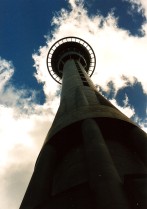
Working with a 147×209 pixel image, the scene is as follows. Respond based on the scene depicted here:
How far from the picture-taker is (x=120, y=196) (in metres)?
8.27

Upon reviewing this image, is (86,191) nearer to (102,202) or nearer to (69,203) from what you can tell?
(69,203)

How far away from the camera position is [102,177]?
29.7 feet

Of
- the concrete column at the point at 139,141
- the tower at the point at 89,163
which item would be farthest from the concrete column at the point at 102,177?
the concrete column at the point at 139,141

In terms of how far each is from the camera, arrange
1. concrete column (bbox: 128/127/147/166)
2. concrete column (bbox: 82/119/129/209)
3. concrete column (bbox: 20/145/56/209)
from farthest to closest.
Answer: concrete column (bbox: 128/127/147/166)
concrete column (bbox: 20/145/56/209)
concrete column (bbox: 82/119/129/209)

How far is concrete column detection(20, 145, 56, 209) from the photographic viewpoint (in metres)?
10.9

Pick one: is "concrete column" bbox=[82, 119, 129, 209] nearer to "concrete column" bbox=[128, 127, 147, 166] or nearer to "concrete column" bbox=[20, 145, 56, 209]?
"concrete column" bbox=[20, 145, 56, 209]

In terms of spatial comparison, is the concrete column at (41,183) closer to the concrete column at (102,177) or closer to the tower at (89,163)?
the tower at (89,163)

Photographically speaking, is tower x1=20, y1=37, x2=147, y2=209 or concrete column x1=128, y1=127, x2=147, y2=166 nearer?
tower x1=20, y1=37, x2=147, y2=209

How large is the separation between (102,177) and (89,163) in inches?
46.3

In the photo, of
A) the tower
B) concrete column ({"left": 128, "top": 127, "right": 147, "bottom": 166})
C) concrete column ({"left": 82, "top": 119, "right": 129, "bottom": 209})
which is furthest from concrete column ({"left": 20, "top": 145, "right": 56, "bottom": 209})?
concrete column ({"left": 128, "top": 127, "right": 147, "bottom": 166})

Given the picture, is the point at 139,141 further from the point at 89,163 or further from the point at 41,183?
the point at 41,183

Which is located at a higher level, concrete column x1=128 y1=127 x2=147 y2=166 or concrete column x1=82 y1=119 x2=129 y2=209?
concrete column x1=128 y1=127 x2=147 y2=166

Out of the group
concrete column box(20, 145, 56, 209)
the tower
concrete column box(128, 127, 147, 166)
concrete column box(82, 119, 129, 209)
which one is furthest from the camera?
concrete column box(128, 127, 147, 166)

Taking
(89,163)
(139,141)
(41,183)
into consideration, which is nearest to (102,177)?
(89,163)
